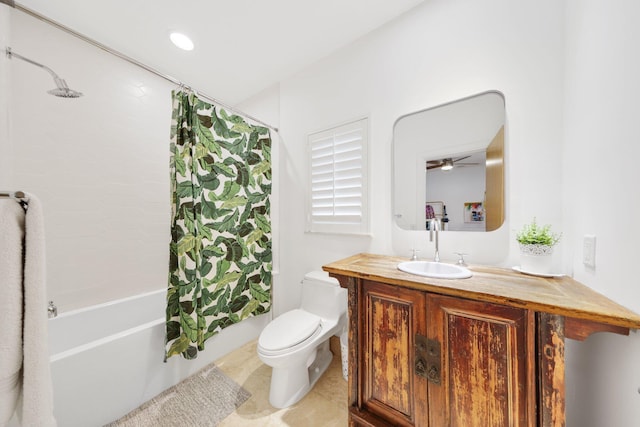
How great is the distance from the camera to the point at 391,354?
3.39ft

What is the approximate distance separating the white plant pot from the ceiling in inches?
64.0

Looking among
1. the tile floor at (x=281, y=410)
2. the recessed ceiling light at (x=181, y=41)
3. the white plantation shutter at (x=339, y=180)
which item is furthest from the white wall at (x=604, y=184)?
the recessed ceiling light at (x=181, y=41)

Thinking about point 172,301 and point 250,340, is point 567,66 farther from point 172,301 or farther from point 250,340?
point 250,340

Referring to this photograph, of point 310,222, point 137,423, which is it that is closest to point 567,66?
point 310,222

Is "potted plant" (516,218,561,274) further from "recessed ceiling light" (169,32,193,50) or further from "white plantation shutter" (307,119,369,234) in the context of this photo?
"recessed ceiling light" (169,32,193,50)

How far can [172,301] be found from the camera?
1460 millimetres

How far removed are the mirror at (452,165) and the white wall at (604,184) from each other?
10.9 inches

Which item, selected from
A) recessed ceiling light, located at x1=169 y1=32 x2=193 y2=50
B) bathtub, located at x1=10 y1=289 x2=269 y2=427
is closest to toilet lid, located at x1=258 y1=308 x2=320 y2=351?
bathtub, located at x1=10 y1=289 x2=269 y2=427

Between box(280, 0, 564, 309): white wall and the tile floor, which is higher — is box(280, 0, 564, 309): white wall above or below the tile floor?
above

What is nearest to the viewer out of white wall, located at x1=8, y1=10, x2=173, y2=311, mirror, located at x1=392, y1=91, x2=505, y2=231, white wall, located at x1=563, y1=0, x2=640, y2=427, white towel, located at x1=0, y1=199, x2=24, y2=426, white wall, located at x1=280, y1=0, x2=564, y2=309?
white towel, located at x1=0, y1=199, x2=24, y2=426

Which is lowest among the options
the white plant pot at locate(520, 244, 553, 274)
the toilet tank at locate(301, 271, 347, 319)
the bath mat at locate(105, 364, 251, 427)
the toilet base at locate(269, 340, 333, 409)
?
the bath mat at locate(105, 364, 251, 427)

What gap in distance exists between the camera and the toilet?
130 centimetres

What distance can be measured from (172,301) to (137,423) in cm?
64

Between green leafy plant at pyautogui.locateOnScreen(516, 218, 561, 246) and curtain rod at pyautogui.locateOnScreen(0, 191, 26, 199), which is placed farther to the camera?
green leafy plant at pyautogui.locateOnScreen(516, 218, 561, 246)
